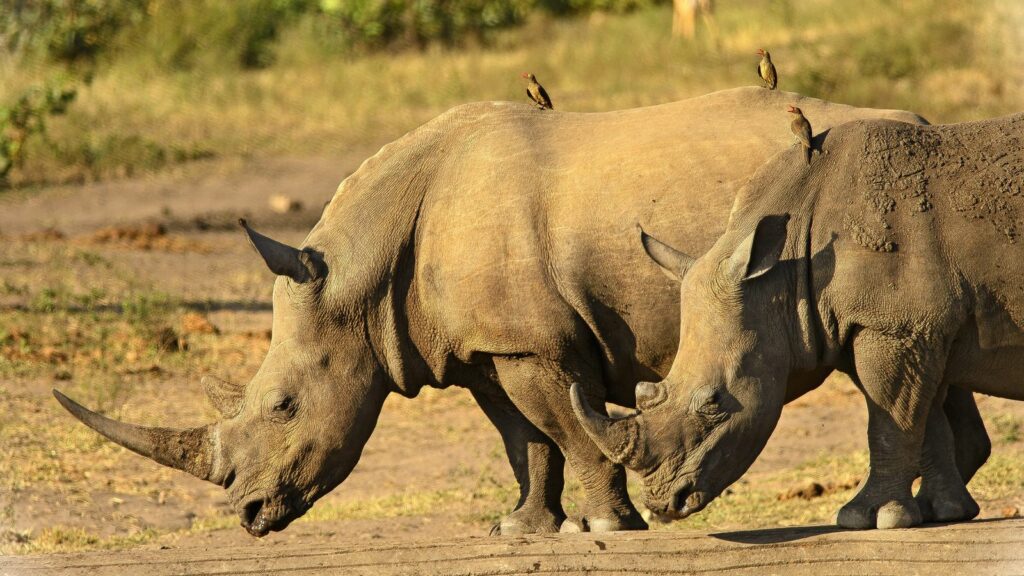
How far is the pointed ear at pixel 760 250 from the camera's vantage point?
5773 millimetres

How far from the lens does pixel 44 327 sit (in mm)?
12375

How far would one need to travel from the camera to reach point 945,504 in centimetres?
637

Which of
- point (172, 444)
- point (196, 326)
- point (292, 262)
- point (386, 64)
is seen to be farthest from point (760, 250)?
point (386, 64)

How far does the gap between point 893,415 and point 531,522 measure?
1808mm

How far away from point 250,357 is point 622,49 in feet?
35.0

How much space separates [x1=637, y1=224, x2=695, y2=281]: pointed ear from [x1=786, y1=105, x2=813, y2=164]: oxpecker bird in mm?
545

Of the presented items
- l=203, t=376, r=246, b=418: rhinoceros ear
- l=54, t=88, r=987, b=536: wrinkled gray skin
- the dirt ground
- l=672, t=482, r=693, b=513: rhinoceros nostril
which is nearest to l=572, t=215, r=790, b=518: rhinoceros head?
l=672, t=482, r=693, b=513: rhinoceros nostril

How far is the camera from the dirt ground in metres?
8.42

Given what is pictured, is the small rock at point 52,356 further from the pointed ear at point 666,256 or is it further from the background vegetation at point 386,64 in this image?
the pointed ear at point 666,256

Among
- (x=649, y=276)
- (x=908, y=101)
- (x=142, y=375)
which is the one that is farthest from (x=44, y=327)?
(x=908, y=101)

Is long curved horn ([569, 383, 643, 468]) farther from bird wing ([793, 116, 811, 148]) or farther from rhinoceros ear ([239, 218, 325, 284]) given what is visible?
rhinoceros ear ([239, 218, 325, 284])

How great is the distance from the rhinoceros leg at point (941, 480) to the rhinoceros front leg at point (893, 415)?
0.28 metres

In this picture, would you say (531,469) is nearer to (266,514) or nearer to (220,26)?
(266,514)

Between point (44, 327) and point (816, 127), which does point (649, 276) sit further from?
point (44, 327)
